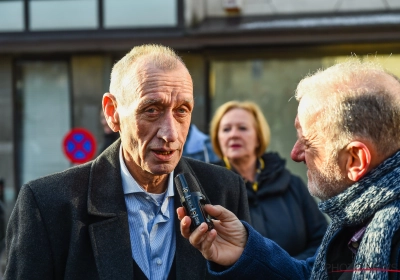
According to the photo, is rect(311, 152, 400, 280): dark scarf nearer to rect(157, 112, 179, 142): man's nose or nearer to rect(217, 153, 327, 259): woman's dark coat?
rect(157, 112, 179, 142): man's nose

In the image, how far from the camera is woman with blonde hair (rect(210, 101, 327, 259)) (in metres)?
4.27

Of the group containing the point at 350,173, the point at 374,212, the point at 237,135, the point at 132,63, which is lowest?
the point at 374,212

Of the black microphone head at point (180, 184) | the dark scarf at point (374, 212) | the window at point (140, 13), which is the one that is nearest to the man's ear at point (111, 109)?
the black microphone head at point (180, 184)

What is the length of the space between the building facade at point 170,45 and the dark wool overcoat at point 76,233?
23.1 feet

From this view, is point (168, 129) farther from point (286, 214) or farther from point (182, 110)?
point (286, 214)

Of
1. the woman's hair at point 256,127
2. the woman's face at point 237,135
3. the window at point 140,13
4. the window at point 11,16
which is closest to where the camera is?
the woman's face at point 237,135

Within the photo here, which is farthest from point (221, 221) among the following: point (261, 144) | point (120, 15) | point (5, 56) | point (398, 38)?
point (5, 56)

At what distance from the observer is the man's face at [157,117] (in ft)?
8.05

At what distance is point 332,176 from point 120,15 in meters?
8.50

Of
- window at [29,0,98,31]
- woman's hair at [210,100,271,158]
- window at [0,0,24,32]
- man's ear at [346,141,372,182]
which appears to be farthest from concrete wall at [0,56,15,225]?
man's ear at [346,141,372,182]

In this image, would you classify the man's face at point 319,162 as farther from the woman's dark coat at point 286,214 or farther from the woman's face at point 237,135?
the woman's face at point 237,135

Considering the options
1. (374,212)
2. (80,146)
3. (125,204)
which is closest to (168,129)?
(125,204)

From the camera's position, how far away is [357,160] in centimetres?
211

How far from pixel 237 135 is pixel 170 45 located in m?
5.04
